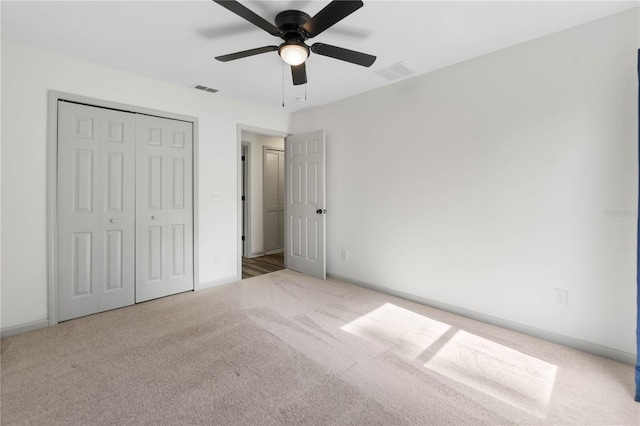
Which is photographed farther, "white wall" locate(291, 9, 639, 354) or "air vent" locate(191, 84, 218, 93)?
"air vent" locate(191, 84, 218, 93)

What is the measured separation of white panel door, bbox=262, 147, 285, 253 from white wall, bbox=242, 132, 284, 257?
0.08 metres

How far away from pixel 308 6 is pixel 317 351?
101 inches

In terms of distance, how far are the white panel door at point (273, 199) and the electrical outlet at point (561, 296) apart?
15.4 ft

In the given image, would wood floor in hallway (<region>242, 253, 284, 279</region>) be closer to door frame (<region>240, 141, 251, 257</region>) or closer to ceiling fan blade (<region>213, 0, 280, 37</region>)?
door frame (<region>240, 141, 251, 257</region>)

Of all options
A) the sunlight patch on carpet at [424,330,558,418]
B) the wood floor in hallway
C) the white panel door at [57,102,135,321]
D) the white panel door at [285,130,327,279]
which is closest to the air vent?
the white panel door at [57,102,135,321]

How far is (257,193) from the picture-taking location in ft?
19.0

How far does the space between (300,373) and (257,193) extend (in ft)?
13.8

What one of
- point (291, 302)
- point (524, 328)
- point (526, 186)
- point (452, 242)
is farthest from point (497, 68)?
point (291, 302)

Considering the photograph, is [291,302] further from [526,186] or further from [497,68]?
[497,68]

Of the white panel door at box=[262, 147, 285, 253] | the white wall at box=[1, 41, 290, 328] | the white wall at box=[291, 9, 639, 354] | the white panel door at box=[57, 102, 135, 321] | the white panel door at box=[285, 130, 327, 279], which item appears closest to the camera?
the white wall at box=[291, 9, 639, 354]

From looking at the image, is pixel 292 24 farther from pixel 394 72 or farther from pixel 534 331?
pixel 534 331

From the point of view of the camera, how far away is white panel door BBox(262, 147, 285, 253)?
5914 mm

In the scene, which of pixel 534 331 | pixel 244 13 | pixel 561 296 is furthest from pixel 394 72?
pixel 534 331

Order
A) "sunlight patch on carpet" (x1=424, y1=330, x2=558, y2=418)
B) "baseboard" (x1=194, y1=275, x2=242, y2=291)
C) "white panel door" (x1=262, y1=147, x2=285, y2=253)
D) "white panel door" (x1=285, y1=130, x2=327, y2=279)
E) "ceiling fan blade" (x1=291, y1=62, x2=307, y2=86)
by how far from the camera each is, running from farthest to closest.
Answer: "white panel door" (x1=262, y1=147, x2=285, y2=253)
"white panel door" (x1=285, y1=130, x2=327, y2=279)
"baseboard" (x1=194, y1=275, x2=242, y2=291)
"ceiling fan blade" (x1=291, y1=62, x2=307, y2=86)
"sunlight patch on carpet" (x1=424, y1=330, x2=558, y2=418)
